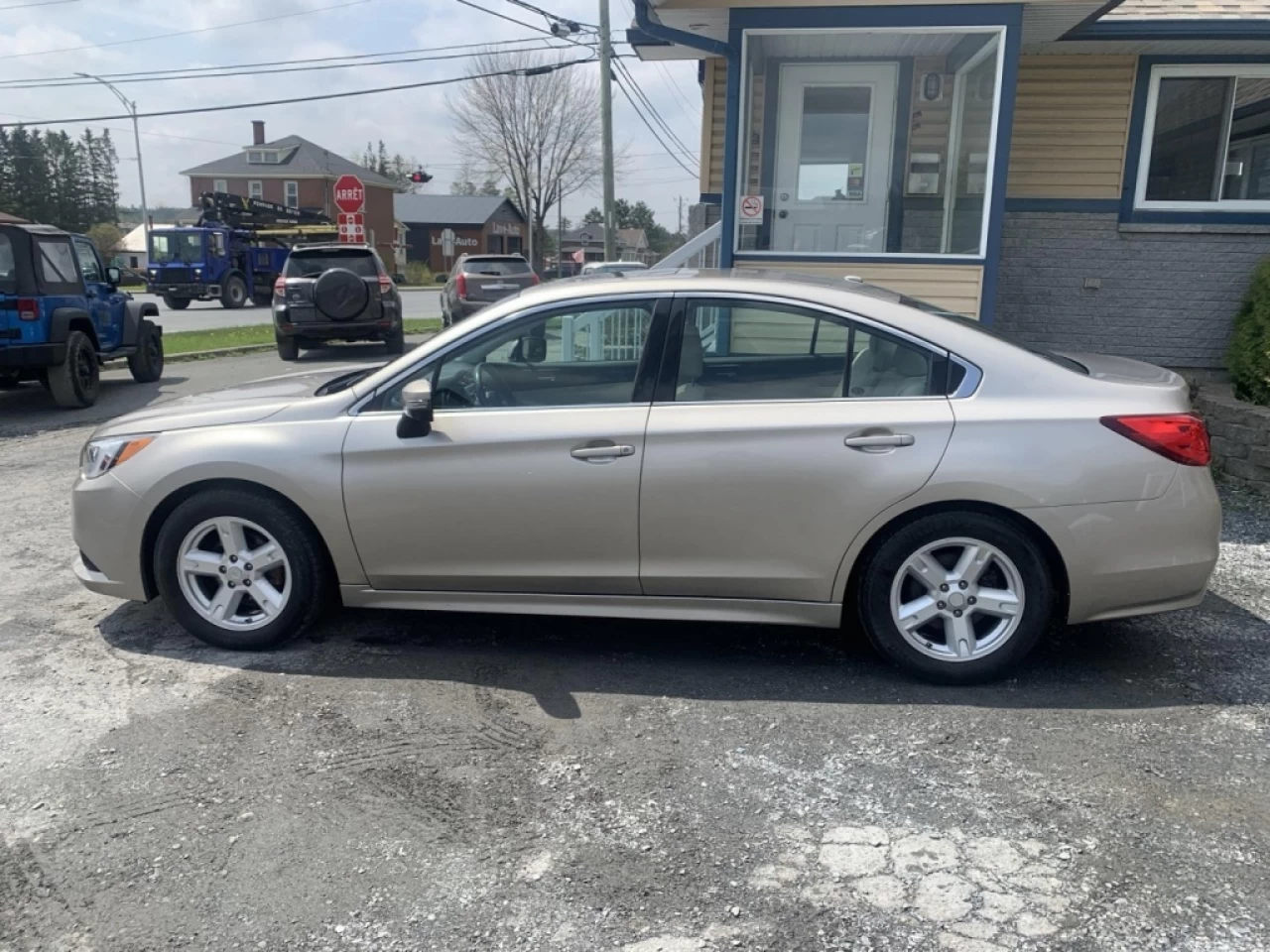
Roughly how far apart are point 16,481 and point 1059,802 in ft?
24.5

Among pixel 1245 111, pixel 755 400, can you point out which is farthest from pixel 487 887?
pixel 1245 111

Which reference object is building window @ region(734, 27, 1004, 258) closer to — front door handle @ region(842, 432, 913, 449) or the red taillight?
the red taillight

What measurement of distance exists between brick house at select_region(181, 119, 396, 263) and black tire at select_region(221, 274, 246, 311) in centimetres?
3242

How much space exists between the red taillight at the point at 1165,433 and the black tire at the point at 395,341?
1499 cm

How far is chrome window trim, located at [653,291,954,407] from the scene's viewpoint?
4012mm

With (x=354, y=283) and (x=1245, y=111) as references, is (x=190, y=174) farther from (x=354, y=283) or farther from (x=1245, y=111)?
(x=1245, y=111)

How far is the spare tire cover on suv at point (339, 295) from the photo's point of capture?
1622 cm

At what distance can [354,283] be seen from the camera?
16.3 m

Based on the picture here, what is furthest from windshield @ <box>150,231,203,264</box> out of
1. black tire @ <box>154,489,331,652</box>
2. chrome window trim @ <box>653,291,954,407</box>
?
chrome window trim @ <box>653,291,954,407</box>

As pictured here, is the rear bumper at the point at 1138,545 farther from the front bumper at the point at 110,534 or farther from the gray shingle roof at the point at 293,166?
the gray shingle roof at the point at 293,166

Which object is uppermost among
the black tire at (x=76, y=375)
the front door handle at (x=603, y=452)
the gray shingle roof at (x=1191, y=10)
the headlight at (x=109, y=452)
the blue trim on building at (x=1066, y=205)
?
the gray shingle roof at (x=1191, y=10)

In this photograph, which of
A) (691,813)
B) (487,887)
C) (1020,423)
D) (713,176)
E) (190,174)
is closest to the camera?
(487,887)

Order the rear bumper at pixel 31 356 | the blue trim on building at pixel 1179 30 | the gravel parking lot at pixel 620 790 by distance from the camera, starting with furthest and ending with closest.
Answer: the rear bumper at pixel 31 356 < the blue trim on building at pixel 1179 30 < the gravel parking lot at pixel 620 790

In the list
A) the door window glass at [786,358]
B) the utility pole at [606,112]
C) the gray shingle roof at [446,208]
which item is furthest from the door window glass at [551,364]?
the gray shingle roof at [446,208]
